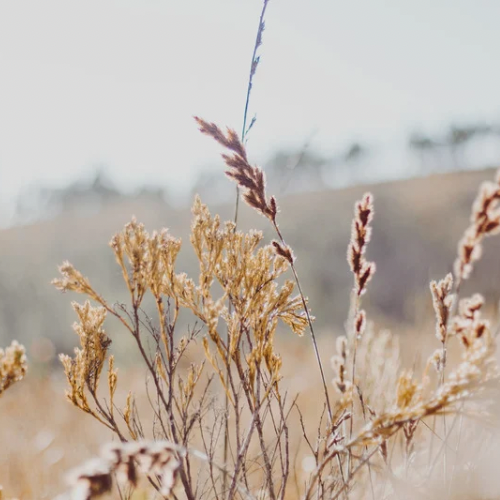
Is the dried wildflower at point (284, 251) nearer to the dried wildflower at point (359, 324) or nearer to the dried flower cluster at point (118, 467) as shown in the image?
the dried wildflower at point (359, 324)

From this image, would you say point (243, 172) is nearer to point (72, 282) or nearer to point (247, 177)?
point (247, 177)

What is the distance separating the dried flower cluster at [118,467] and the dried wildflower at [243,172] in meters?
0.61

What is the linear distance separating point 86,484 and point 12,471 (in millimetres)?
2490

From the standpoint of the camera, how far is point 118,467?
762mm

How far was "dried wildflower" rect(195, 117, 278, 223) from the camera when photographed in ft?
3.94

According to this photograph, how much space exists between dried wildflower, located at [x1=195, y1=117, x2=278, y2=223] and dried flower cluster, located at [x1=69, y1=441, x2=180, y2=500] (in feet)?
1.99

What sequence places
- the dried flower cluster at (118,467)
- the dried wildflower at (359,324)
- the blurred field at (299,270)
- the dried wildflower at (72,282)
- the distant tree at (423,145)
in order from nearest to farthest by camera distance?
1. the dried flower cluster at (118,467)
2. the dried wildflower at (72,282)
3. the dried wildflower at (359,324)
4. the blurred field at (299,270)
5. the distant tree at (423,145)

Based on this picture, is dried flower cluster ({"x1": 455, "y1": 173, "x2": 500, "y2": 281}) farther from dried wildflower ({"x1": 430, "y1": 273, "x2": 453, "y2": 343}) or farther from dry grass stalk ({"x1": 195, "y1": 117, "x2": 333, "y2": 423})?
dry grass stalk ({"x1": 195, "y1": 117, "x2": 333, "y2": 423})

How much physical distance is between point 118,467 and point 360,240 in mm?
774

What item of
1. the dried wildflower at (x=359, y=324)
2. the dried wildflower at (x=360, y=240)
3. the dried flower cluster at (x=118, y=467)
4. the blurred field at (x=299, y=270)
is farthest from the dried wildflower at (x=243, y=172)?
Answer: the blurred field at (x=299, y=270)

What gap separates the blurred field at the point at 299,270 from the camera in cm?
474

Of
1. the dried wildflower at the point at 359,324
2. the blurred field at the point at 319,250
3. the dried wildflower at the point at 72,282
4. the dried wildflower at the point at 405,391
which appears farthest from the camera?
the blurred field at the point at 319,250

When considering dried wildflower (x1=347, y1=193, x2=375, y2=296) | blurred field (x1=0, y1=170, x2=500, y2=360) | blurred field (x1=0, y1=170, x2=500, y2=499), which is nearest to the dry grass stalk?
dried wildflower (x1=347, y1=193, x2=375, y2=296)

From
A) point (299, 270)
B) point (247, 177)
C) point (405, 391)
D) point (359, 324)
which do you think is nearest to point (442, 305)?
point (359, 324)
